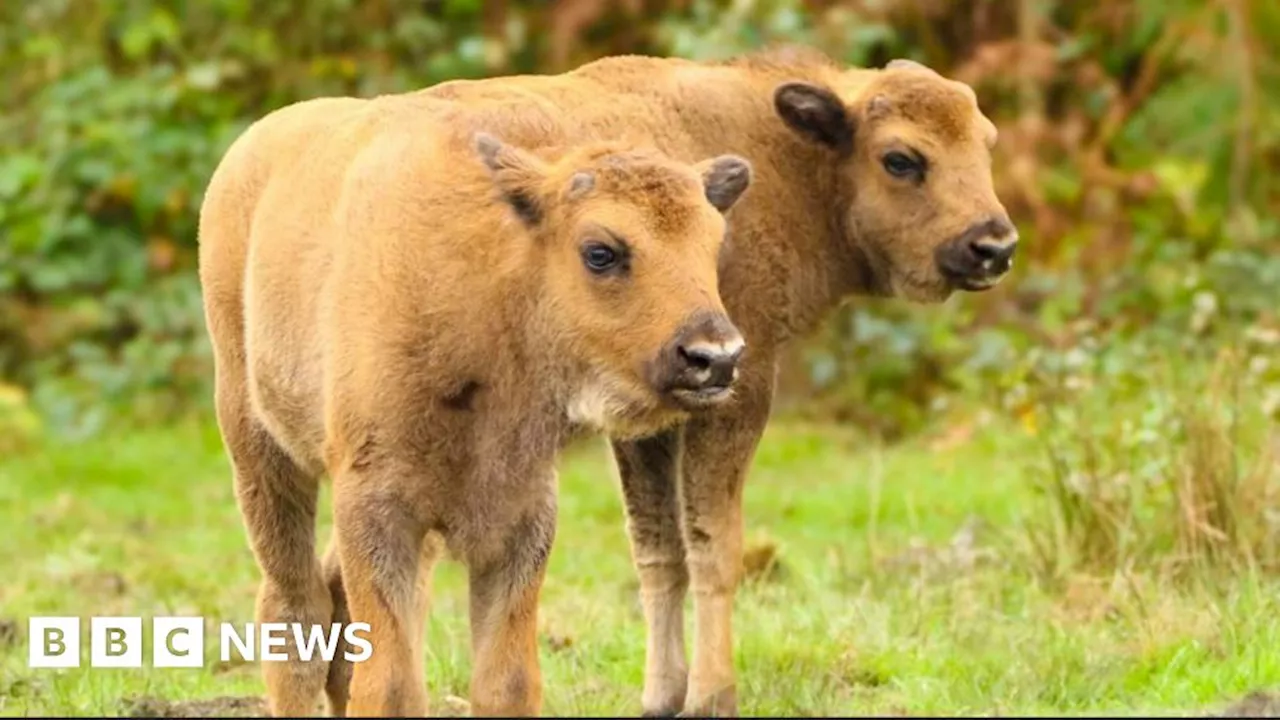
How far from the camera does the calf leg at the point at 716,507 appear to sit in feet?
27.8

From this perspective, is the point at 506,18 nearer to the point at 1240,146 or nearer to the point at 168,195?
the point at 168,195

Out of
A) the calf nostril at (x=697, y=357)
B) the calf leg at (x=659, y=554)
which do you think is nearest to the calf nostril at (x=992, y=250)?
the calf leg at (x=659, y=554)

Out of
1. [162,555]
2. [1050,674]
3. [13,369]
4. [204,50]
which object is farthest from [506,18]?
[1050,674]

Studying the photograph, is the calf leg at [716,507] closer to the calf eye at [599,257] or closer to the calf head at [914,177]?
the calf head at [914,177]

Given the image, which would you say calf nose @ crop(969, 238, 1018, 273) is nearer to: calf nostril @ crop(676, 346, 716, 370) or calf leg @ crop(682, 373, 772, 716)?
calf leg @ crop(682, 373, 772, 716)

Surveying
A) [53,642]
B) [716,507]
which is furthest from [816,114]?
[53,642]

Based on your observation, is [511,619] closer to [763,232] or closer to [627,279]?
[627,279]

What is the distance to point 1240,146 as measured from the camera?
16.1m

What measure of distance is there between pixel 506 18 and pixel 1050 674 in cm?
1008

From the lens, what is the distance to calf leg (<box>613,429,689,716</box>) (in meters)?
8.58

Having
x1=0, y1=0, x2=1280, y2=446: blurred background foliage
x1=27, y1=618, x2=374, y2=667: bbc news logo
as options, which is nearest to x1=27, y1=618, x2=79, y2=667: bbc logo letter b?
x1=27, y1=618, x2=374, y2=667: bbc news logo

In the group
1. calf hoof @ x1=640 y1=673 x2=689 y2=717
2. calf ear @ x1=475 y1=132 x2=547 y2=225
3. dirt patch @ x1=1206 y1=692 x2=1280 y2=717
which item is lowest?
calf hoof @ x1=640 y1=673 x2=689 y2=717

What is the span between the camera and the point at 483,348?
6934 mm

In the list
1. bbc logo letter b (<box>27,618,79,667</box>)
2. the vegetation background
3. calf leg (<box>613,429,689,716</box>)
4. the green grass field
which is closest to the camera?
the green grass field
